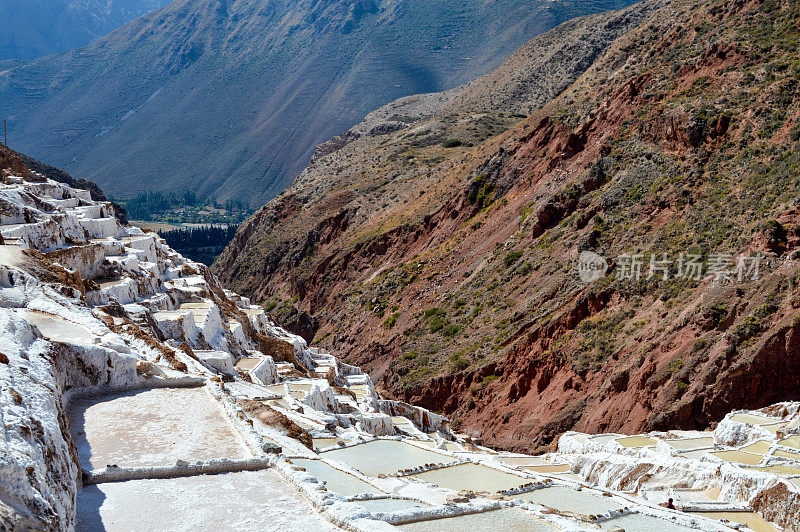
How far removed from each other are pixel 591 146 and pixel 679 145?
731 cm

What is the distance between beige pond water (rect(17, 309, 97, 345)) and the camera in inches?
574

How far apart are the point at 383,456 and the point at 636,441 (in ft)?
31.3

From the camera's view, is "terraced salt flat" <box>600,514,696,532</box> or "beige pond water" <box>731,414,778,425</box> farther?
"beige pond water" <box>731,414,778,425</box>

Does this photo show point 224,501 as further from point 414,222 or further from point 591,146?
point 414,222

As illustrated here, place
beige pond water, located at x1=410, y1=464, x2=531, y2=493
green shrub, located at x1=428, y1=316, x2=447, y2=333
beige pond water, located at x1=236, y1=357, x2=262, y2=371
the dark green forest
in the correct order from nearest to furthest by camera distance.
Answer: beige pond water, located at x1=410, y1=464, x2=531, y2=493 < beige pond water, located at x1=236, y1=357, x2=262, y2=371 < green shrub, located at x1=428, y1=316, x2=447, y2=333 < the dark green forest

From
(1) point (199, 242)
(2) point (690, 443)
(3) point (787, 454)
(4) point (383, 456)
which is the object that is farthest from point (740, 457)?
(1) point (199, 242)

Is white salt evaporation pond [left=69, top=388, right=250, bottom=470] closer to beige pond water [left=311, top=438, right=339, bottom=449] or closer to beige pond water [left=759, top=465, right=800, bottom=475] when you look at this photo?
beige pond water [left=311, top=438, right=339, bottom=449]

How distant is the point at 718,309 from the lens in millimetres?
29406

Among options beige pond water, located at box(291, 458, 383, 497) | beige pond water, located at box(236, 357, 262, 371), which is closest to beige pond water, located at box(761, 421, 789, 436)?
beige pond water, located at box(291, 458, 383, 497)

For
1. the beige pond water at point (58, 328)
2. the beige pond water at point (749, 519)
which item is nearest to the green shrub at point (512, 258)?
the beige pond water at point (749, 519)

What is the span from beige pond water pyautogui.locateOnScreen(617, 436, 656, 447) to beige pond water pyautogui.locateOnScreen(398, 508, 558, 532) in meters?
12.2

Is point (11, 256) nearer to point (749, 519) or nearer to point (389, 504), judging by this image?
point (389, 504)

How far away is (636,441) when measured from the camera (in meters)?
23.5

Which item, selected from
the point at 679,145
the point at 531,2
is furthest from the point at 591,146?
the point at 531,2
